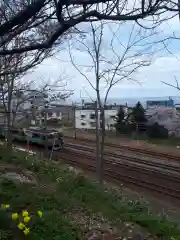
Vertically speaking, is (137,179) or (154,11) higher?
(154,11)

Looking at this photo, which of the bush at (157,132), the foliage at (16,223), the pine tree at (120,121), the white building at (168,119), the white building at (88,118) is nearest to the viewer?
the foliage at (16,223)

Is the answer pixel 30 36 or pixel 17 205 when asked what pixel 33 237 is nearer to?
pixel 17 205

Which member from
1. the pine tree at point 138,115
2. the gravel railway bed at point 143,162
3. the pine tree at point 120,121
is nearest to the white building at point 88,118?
the pine tree at point 120,121

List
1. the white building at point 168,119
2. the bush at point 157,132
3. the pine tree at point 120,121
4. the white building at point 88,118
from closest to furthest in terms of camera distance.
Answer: the bush at point 157,132
the white building at point 168,119
the pine tree at point 120,121
the white building at point 88,118

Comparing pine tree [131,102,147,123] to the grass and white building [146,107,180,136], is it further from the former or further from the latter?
the grass

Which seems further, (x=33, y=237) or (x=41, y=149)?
(x=41, y=149)

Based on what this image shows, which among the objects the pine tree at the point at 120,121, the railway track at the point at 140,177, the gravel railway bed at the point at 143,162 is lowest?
the railway track at the point at 140,177

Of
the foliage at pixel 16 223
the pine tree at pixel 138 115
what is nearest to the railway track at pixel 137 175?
the foliage at pixel 16 223

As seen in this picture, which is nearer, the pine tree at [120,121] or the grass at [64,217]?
the grass at [64,217]

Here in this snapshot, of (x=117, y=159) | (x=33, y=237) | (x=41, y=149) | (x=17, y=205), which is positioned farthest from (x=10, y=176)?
(x=41, y=149)

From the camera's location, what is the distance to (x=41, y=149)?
2950 centimetres

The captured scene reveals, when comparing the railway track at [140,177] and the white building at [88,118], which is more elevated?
the white building at [88,118]

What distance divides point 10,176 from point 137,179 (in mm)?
9691

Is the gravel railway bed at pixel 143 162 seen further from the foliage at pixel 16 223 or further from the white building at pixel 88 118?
the white building at pixel 88 118
